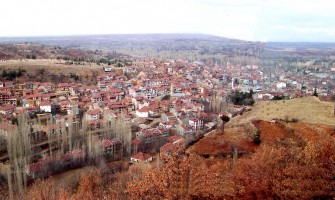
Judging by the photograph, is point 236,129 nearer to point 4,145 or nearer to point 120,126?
point 120,126

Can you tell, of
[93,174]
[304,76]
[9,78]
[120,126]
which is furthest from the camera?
[304,76]

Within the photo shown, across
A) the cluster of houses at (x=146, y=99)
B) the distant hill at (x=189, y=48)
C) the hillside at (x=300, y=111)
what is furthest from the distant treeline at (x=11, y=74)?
the distant hill at (x=189, y=48)

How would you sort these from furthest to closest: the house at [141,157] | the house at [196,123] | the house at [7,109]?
1. the house at [7,109]
2. the house at [196,123]
3. the house at [141,157]

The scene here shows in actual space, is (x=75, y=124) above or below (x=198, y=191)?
below

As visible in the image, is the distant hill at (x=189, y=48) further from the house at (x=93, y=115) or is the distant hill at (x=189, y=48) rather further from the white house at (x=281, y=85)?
the house at (x=93, y=115)

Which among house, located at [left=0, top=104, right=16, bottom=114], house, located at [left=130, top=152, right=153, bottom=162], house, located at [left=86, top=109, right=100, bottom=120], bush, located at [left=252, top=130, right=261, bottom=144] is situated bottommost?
house, located at [left=130, top=152, right=153, bottom=162]

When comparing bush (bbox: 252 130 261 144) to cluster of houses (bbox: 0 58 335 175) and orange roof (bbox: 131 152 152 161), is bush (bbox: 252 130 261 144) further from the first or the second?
orange roof (bbox: 131 152 152 161)

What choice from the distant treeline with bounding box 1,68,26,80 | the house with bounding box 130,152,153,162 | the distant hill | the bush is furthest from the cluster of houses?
the distant hill

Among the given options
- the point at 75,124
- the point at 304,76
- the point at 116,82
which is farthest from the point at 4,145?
the point at 304,76

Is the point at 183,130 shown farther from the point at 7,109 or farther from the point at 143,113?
the point at 7,109
